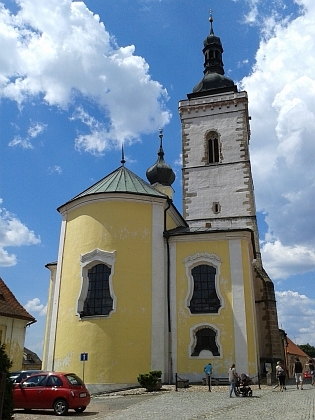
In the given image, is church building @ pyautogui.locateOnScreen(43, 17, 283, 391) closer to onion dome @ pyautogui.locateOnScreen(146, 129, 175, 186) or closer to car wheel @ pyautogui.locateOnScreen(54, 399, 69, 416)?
car wheel @ pyautogui.locateOnScreen(54, 399, 69, 416)

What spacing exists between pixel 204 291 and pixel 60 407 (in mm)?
10260

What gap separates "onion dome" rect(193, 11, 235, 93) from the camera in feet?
118

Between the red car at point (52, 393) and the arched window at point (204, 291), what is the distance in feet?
28.7

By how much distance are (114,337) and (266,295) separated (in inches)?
412

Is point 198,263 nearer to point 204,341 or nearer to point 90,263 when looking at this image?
point 204,341

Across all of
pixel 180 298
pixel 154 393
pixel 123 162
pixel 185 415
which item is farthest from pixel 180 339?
pixel 123 162

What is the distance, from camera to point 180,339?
68.0 feet

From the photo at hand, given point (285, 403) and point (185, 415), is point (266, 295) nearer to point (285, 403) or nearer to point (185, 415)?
point (285, 403)

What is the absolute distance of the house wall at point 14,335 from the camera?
823 inches

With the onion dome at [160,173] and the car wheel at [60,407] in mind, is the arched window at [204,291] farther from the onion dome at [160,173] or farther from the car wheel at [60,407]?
the onion dome at [160,173]

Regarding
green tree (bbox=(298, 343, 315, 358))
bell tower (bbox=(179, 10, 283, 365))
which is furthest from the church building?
green tree (bbox=(298, 343, 315, 358))

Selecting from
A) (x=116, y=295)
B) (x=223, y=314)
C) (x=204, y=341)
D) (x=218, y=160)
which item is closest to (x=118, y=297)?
(x=116, y=295)

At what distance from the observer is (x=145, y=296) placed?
21016 millimetres

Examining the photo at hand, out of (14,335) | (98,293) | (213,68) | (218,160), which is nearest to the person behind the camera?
(98,293)
